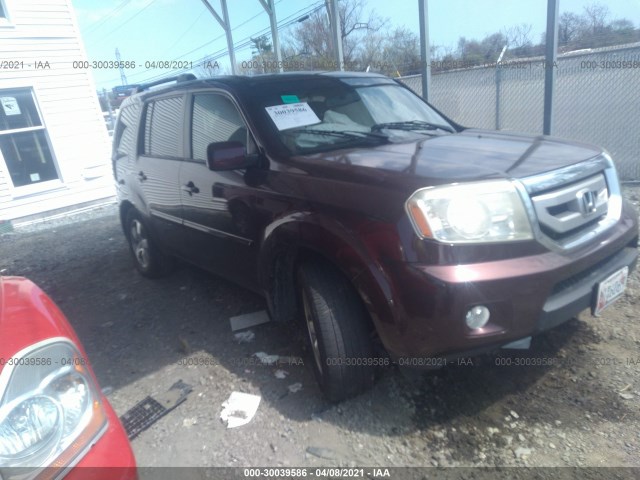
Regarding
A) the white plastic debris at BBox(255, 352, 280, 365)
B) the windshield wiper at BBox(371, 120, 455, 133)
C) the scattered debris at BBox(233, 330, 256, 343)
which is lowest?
the white plastic debris at BBox(255, 352, 280, 365)

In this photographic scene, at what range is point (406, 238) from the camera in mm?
2016

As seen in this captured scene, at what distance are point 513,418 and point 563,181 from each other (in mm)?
1267

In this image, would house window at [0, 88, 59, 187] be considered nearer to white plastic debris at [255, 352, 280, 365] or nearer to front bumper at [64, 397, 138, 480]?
white plastic debris at [255, 352, 280, 365]

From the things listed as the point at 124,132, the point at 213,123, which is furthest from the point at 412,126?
the point at 124,132

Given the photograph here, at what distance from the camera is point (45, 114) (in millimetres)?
9273

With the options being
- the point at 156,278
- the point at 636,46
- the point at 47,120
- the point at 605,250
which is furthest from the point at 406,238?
the point at 47,120

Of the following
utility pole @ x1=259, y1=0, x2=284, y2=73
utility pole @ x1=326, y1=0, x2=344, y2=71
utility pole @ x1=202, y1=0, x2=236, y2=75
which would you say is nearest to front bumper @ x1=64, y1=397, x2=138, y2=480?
utility pole @ x1=326, y1=0, x2=344, y2=71

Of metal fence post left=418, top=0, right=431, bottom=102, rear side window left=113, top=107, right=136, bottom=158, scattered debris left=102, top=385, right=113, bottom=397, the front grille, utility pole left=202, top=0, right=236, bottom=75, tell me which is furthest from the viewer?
utility pole left=202, top=0, right=236, bottom=75

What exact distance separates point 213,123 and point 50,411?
7.99ft

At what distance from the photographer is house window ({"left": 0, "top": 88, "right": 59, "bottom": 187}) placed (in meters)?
8.86

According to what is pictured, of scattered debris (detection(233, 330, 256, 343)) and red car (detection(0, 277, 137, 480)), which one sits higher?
red car (detection(0, 277, 137, 480))

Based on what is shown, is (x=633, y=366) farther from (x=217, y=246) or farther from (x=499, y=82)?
(x=499, y=82)

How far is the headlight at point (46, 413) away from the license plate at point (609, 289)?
2.28m

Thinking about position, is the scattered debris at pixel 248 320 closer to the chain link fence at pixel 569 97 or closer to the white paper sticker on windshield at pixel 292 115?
the white paper sticker on windshield at pixel 292 115
